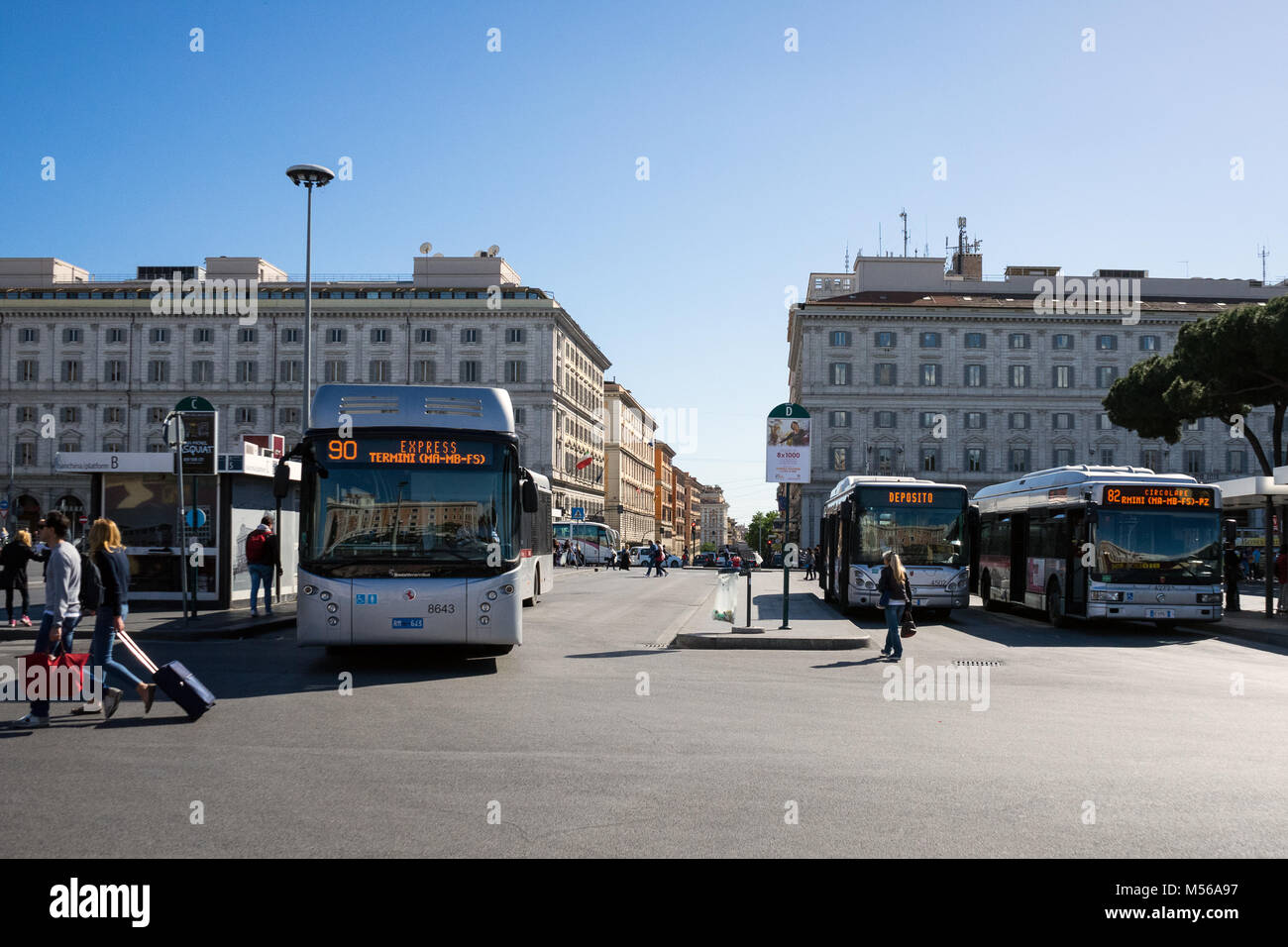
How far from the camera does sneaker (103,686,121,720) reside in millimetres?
9477

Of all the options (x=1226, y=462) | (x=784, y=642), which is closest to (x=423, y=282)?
(x=1226, y=462)

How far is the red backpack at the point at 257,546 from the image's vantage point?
19719 mm

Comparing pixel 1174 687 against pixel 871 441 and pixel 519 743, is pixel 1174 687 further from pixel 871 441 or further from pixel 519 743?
pixel 871 441

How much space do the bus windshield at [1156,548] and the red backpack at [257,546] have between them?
Result: 15035 millimetres

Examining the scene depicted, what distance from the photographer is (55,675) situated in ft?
31.0

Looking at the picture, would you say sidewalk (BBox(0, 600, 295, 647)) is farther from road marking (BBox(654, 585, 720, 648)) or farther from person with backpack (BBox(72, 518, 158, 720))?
road marking (BBox(654, 585, 720, 648))

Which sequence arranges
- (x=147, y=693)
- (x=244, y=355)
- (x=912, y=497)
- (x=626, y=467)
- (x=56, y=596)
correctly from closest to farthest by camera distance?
(x=56, y=596)
(x=147, y=693)
(x=912, y=497)
(x=244, y=355)
(x=626, y=467)

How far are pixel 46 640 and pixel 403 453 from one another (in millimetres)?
4829

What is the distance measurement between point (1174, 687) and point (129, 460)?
18.0m

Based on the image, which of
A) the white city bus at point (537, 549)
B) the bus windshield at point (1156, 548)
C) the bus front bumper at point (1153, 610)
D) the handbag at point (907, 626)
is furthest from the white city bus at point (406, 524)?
the bus windshield at point (1156, 548)

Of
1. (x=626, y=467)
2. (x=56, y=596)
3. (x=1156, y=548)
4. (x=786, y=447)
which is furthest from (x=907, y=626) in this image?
(x=626, y=467)

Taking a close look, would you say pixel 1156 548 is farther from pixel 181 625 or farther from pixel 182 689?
pixel 182 689
